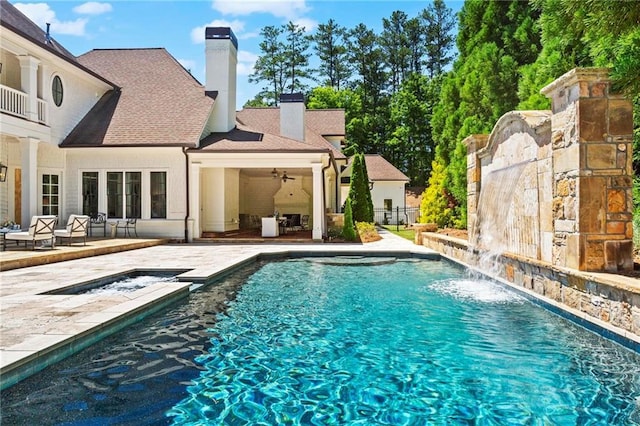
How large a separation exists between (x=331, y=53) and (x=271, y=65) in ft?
21.1

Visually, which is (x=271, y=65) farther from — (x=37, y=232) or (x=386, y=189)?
(x=37, y=232)

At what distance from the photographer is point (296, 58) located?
1802 inches

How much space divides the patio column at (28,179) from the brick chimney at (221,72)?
6358 mm

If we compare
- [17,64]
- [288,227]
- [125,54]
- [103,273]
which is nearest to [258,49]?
[125,54]

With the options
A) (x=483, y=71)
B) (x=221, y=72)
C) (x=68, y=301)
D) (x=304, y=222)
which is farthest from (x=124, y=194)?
(x=483, y=71)

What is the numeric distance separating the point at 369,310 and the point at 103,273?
479cm

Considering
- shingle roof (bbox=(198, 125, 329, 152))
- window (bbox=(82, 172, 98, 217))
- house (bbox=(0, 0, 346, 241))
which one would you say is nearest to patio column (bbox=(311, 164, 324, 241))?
house (bbox=(0, 0, 346, 241))

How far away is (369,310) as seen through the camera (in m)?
6.23

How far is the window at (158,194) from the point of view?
15.9m

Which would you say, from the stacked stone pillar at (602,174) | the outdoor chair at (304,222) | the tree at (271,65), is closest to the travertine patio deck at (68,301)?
the stacked stone pillar at (602,174)

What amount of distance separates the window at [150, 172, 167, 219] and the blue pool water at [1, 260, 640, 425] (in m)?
10.4

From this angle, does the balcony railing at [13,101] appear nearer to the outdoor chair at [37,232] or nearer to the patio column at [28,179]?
the patio column at [28,179]

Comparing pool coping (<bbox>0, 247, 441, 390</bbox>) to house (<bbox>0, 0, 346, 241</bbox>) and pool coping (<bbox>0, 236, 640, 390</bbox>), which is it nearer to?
pool coping (<bbox>0, 236, 640, 390</bbox>)

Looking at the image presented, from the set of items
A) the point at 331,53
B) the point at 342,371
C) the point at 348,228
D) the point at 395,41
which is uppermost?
the point at 395,41
